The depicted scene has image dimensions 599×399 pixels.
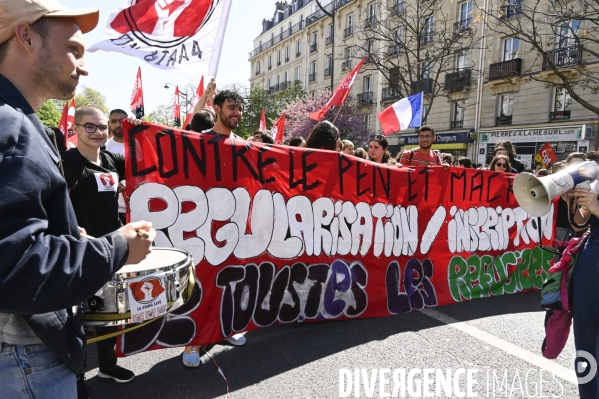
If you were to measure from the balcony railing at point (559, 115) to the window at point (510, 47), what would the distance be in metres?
3.93

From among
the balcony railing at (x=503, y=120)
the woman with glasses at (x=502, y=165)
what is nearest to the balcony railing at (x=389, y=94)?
the balcony railing at (x=503, y=120)

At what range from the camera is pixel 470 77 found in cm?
2527

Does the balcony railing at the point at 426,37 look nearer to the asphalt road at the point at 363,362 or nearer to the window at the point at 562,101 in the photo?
the window at the point at 562,101

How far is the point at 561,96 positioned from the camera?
70.0 feet

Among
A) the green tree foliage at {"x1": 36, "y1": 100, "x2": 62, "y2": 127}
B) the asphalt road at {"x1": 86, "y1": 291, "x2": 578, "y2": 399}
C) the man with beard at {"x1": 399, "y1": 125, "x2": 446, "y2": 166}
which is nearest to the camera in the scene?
the asphalt road at {"x1": 86, "y1": 291, "x2": 578, "y2": 399}

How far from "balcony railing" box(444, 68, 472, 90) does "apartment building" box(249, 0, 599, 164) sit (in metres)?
0.06

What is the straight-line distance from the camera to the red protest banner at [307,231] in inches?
134

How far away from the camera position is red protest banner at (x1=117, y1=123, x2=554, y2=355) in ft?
11.2

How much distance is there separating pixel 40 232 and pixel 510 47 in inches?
1057

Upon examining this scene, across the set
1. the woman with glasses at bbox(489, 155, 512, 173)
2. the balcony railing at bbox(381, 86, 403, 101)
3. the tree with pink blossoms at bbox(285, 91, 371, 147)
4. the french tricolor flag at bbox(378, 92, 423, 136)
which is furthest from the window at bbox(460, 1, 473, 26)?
the woman with glasses at bbox(489, 155, 512, 173)

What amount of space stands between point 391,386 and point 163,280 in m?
2.14

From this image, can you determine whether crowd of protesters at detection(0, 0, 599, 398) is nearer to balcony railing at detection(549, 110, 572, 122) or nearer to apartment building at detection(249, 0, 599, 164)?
apartment building at detection(249, 0, 599, 164)

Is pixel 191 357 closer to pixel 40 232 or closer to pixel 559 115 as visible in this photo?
pixel 40 232

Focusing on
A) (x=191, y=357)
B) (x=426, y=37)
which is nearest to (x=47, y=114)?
(x=426, y=37)
